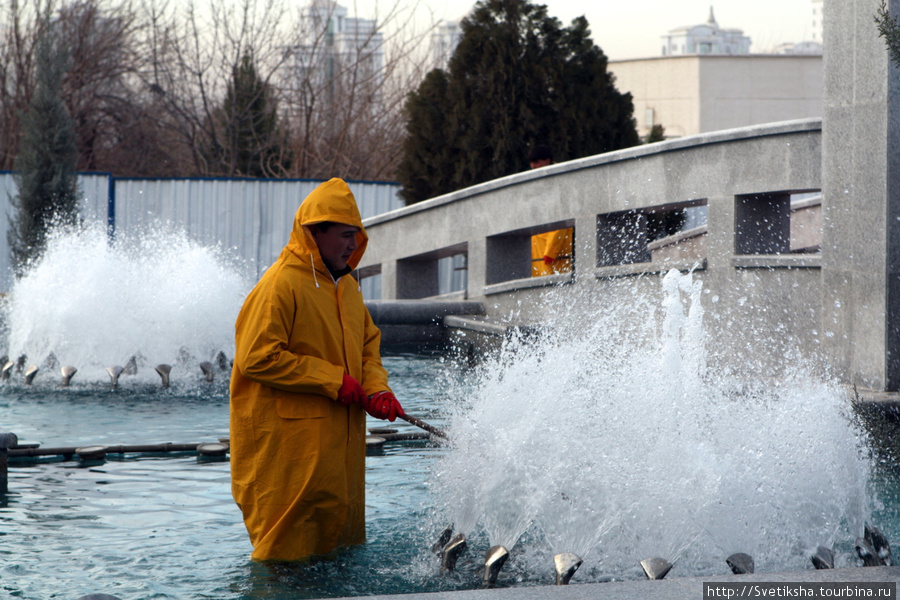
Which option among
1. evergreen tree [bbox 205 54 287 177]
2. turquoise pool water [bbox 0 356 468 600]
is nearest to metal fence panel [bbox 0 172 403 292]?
evergreen tree [bbox 205 54 287 177]

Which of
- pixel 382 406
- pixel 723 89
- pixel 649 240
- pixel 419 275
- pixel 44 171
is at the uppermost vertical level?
pixel 723 89

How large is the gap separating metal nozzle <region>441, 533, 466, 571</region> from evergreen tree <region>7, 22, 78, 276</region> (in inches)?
615

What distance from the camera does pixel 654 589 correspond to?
332 cm

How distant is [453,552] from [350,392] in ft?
2.69

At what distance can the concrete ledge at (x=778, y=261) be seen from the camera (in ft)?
29.4

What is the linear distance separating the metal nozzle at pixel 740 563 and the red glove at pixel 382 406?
1.46 meters

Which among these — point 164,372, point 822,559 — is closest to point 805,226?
point 164,372

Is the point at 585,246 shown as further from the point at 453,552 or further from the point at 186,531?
the point at 453,552

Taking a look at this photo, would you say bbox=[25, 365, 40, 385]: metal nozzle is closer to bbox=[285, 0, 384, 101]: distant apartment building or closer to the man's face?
the man's face

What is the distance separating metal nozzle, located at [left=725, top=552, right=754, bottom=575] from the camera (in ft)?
13.1

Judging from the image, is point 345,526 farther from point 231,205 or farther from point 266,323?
point 231,205

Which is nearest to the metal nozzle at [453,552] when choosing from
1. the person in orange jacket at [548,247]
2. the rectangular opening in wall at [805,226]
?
the person in orange jacket at [548,247]

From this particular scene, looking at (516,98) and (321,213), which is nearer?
(321,213)

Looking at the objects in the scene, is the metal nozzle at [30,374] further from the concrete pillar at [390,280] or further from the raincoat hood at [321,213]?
the raincoat hood at [321,213]
